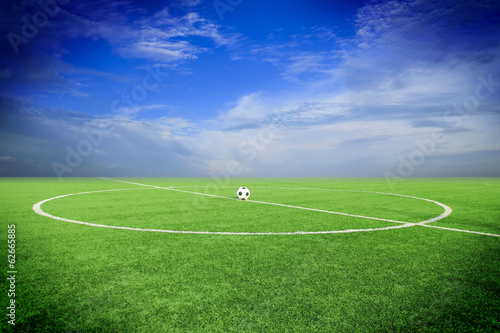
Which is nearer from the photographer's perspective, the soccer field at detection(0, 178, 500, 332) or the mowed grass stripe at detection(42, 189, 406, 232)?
the soccer field at detection(0, 178, 500, 332)

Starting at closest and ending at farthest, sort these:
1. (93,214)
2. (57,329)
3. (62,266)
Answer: (57,329), (62,266), (93,214)

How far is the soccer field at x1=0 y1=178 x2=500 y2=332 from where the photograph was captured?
2.55 m

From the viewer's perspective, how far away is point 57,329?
2.43 metres

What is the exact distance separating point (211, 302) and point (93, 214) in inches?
230

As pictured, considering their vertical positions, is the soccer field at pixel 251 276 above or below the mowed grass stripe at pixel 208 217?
below

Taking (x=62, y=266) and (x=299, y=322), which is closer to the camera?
(x=299, y=322)

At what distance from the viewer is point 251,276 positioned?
3.44 meters

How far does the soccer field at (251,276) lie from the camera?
8.37 ft

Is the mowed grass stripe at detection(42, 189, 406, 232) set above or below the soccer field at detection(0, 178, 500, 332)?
above

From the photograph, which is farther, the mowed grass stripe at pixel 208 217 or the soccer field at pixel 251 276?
the mowed grass stripe at pixel 208 217

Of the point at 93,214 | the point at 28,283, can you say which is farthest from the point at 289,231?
the point at 93,214

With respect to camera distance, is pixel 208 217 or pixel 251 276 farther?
pixel 208 217

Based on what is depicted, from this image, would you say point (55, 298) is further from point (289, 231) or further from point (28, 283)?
point (289, 231)

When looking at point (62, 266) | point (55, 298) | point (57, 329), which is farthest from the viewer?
point (62, 266)
